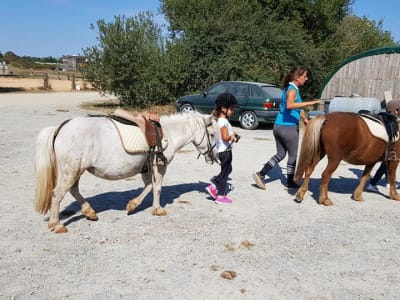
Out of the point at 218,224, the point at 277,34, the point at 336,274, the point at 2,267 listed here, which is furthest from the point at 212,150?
the point at 277,34

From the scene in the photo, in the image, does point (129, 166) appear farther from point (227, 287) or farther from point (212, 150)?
point (227, 287)

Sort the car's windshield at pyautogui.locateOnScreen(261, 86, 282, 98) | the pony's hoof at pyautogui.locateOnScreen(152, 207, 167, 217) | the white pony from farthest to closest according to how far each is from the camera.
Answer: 1. the car's windshield at pyautogui.locateOnScreen(261, 86, 282, 98)
2. the pony's hoof at pyautogui.locateOnScreen(152, 207, 167, 217)
3. the white pony

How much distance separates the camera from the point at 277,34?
2117 cm

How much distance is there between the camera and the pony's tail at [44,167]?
13.5ft

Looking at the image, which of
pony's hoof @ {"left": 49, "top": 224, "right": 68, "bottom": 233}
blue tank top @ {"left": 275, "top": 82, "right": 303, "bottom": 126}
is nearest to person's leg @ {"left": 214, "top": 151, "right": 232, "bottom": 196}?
blue tank top @ {"left": 275, "top": 82, "right": 303, "bottom": 126}

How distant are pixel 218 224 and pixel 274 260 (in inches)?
41.5

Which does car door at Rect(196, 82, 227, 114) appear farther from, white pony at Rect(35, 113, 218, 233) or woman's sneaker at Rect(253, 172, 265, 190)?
white pony at Rect(35, 113, 218, 233)

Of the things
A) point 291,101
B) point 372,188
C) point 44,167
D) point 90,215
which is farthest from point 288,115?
point 44,167

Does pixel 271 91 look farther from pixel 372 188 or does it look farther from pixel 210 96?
pixel 372 188

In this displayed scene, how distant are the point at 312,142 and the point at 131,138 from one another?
2560mm

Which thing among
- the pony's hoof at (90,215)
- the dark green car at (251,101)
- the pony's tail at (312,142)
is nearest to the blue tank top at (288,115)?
the pony's tail at (312,142)

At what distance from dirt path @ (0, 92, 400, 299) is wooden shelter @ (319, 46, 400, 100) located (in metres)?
10.4

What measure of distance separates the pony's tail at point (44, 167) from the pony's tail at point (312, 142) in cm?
333

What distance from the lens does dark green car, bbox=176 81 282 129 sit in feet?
43.4
